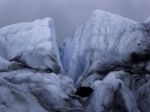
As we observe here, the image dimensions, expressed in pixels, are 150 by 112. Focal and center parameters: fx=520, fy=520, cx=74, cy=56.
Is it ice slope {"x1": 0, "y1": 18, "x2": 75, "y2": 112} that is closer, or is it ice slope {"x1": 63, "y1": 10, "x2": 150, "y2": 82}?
ice slope {"x1": 0, "y1": 18, "x2": 75, "y2": 112}

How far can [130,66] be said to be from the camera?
881 inches

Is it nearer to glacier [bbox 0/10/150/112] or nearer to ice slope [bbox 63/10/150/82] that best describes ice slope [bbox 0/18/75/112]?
glacier [bbox 0/10/150/112]

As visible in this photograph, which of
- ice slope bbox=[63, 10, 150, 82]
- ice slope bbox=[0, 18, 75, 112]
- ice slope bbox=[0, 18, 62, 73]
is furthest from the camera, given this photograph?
ice slope bbox=[0, 18, 62, 73]

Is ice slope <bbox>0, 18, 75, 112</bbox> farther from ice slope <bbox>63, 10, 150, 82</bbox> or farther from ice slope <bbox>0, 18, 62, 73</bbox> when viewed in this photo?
ice slope <bbox>63, 10, 150, 82</bbox>

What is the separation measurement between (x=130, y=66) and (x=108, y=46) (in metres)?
2.24

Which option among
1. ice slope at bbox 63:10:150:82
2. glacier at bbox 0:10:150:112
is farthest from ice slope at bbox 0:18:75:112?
ice slope at bbox 63:10:150:82

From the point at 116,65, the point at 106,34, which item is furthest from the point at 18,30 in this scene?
the point at 116,65

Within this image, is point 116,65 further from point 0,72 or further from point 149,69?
point 0,72

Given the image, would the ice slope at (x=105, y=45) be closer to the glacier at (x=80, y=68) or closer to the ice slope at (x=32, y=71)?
the glacier at (x=80, y=68)

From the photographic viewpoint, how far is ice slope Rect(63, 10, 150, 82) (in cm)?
2303

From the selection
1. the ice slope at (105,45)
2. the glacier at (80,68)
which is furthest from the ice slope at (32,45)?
the ice slope at (105,45)

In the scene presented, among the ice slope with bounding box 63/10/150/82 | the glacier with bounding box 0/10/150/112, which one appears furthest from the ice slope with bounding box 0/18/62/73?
the ice slope with bounding box 63/10/150/82

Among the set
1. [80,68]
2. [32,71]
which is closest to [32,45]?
[80,68]

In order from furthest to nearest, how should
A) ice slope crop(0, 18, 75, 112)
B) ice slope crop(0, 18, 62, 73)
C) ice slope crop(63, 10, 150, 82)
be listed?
ice slope crop(0, 18, 62, 73) < ice slope crop(63, 10, 150, 82) < ice slope crop(0, 18, 75, 112)
